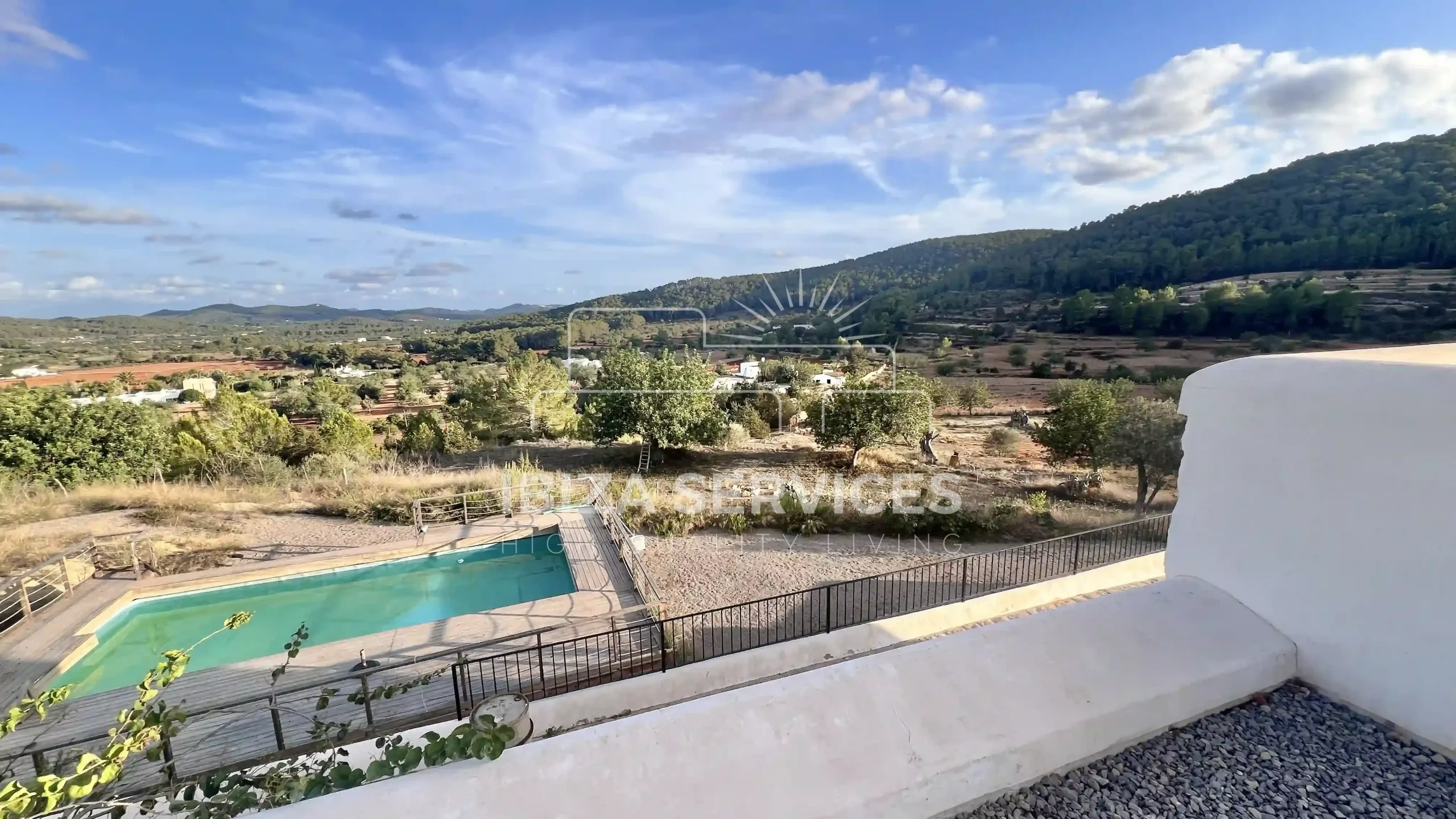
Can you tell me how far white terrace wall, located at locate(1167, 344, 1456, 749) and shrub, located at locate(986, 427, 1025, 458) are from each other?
17.5 meters

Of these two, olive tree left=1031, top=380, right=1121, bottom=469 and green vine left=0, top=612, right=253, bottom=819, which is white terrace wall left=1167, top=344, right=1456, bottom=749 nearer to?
green vine left=0, top=612, right=253, bottom=819

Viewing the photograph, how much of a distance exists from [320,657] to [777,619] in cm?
543

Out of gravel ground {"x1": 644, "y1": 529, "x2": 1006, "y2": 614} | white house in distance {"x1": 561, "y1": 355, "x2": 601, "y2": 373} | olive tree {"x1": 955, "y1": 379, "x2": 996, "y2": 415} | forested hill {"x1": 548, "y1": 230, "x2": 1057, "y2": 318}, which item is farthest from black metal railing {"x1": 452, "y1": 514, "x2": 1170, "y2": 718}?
forested hill {"x1": 548, "y1": 230, "x2": 1057, "y2": 318}

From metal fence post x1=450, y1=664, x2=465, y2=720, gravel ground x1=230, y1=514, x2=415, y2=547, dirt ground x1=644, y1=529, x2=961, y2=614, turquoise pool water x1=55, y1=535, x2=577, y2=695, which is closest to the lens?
metal fence post x1=450, y1=664, x2=465, y2=720

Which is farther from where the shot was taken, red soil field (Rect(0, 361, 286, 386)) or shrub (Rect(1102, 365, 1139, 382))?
red soil field (Rect(0, 361, 286, 386))

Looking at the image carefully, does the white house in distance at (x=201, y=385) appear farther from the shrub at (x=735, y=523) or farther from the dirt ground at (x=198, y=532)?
the shrub at (x=735, y=523)

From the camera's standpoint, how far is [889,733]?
1492 millimetres

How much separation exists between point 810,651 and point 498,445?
52.4ft

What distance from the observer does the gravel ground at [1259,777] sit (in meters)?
1.50

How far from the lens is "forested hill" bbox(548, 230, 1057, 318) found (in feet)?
122

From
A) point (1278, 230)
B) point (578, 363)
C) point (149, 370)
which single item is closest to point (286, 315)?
point (149, 370)

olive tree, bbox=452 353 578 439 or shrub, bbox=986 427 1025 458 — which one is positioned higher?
olive tree, bbox=452 353 578 439

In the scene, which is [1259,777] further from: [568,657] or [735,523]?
[735,523]

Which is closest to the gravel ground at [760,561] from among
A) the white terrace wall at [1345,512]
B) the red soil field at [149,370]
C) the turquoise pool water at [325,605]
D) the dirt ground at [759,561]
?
the dirt ground at [759,561]
